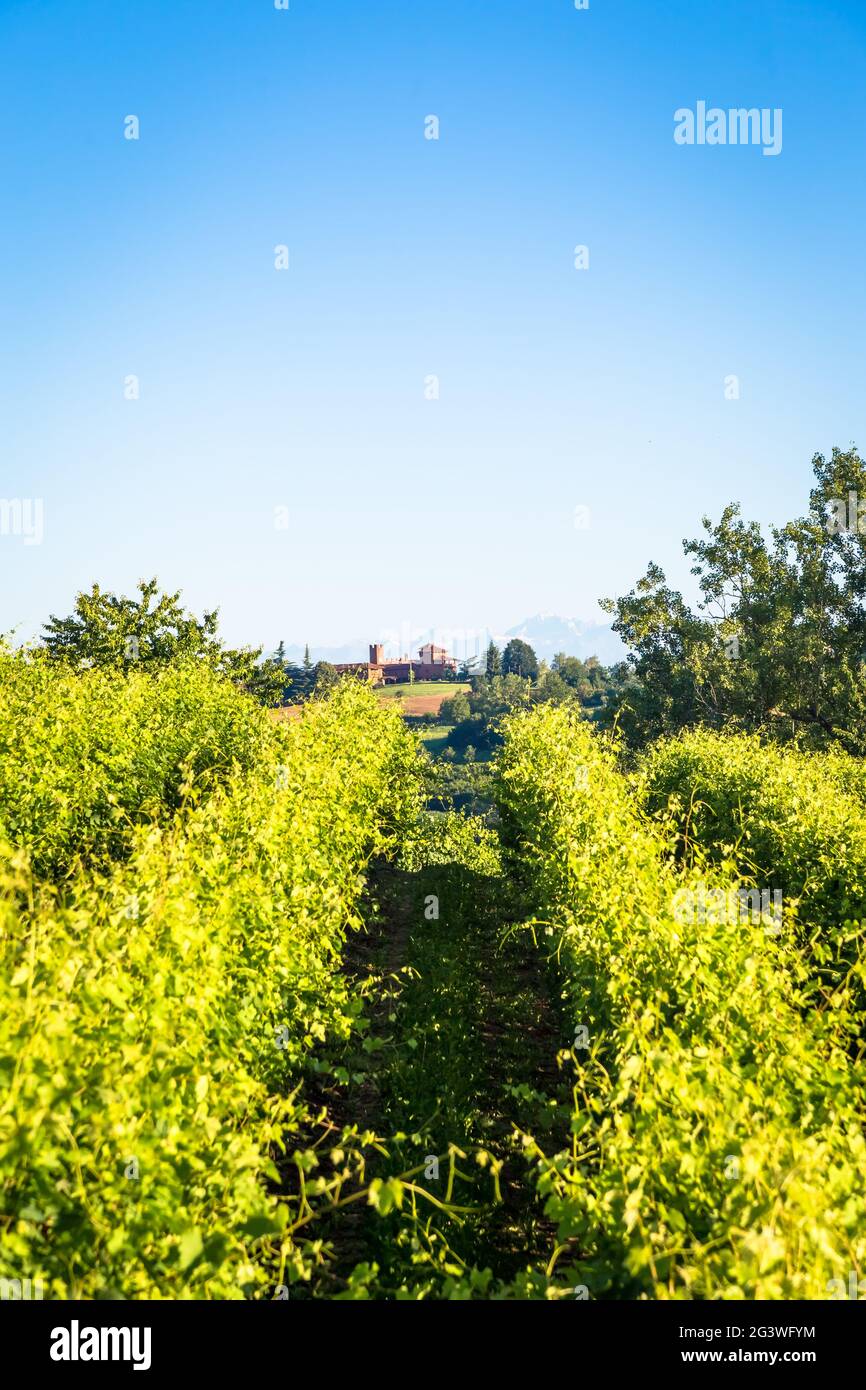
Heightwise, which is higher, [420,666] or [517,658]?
[420,666]

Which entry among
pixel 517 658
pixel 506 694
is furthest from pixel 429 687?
pixel 506 694

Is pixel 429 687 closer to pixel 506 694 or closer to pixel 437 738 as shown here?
pixel 506 694

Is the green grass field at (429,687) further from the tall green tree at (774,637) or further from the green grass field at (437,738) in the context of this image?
the tall green tree at (774,637)

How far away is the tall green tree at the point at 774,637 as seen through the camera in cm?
3325

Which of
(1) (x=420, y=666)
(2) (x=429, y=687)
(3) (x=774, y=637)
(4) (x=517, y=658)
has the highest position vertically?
(1) (x=420, y=666)

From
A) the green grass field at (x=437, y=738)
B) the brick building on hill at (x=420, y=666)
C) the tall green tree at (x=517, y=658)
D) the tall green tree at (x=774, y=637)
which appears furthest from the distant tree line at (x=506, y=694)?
the tall green tree at (x=774, y=637)

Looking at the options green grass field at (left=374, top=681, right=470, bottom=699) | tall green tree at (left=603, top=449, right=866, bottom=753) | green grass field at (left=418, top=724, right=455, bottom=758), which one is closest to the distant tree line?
green grass field at (left=418, top=724, right=455, bottom=758)

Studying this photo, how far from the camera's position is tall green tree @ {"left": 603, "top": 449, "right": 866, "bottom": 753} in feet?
109

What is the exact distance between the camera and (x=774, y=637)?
34156 millimetres
